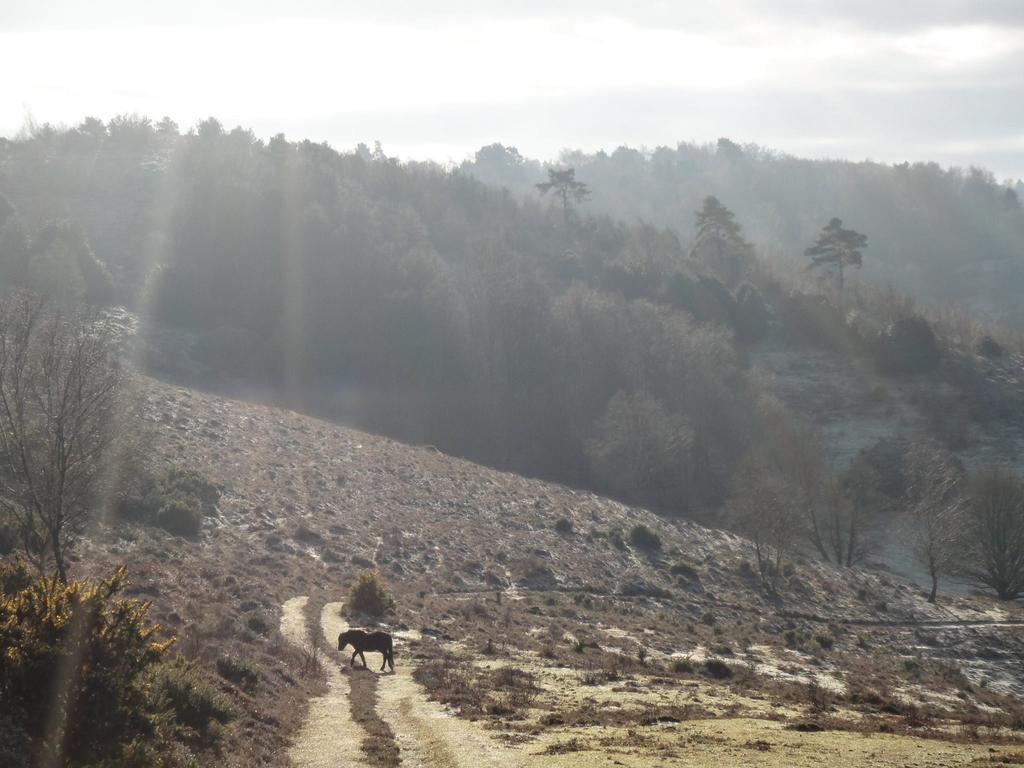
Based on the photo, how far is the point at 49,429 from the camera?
1978 centimetres

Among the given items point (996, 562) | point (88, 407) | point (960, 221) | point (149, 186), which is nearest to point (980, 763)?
point (88, 407)

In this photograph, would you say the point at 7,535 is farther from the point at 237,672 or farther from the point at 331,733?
the point at 331,733

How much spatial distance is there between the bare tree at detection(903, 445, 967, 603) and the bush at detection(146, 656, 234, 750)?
4824 centimetres

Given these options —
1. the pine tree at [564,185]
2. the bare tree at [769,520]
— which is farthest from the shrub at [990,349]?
the pine tree at [564,185]

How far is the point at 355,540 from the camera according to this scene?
1608 inches

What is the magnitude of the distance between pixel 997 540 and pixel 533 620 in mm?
41047

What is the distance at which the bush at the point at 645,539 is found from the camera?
49938 mm

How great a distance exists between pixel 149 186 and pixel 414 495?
62.0m

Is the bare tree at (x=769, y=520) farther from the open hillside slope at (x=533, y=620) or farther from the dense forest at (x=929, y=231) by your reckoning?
the dense forest at (x=929, y=231)

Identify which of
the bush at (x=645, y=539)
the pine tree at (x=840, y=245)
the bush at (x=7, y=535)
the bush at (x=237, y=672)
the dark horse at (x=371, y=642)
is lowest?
the bush at (x=645, y=539)

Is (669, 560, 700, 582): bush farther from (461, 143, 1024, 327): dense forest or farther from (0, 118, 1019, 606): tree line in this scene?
(461, 143, 1024, 327): dense forest

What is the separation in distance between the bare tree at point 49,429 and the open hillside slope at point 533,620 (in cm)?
314

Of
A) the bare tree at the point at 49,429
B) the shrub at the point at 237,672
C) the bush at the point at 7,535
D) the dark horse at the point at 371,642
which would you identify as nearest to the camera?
the shrub at the point at 237,672

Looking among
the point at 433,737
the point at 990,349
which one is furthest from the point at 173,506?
the point at 990,349
